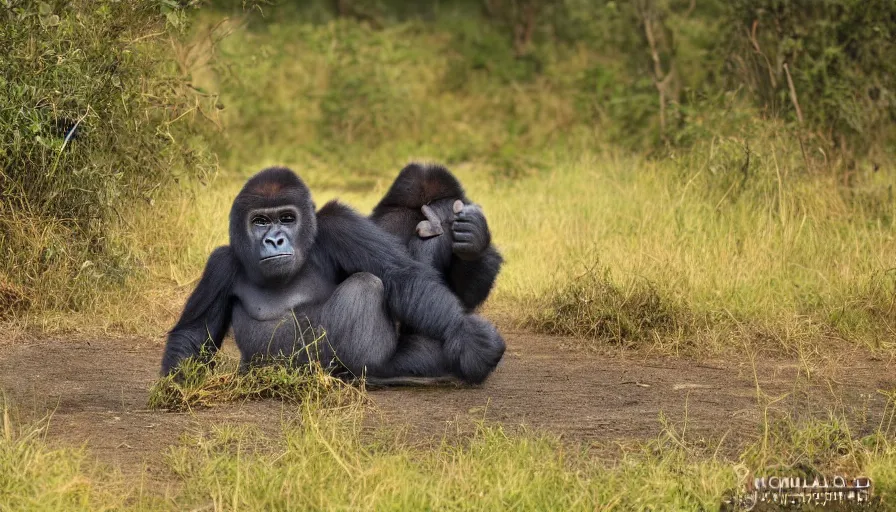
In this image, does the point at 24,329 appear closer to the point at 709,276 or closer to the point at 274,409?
the point at 274,409

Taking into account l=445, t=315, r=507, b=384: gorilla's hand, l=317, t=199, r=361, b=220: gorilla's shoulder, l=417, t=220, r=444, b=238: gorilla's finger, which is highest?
l=317, t=199, r=361, b=220: gorilla's shoulder

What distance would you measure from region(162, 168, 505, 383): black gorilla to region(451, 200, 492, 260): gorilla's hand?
169 millimetres

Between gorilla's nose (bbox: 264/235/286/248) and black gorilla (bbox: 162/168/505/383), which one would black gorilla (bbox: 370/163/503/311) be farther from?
gorilla's nose (bbox: 264/235/286/248)

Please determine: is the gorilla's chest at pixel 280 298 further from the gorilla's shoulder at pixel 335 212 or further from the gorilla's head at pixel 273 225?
the gorilla's shoulder at pixel 335 212

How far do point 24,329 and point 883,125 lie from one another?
21.2 ft

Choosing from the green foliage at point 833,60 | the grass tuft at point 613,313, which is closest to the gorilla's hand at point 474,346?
the grass tuft at point 613,313

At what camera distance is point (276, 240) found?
445 cm

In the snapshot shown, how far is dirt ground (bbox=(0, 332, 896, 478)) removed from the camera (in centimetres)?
399

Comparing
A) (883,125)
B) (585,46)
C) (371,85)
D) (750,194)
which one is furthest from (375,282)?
(585,46)

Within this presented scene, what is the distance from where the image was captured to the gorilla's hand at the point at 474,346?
4.54 metres

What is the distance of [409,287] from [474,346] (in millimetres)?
373

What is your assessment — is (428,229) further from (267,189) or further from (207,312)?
(207,312)

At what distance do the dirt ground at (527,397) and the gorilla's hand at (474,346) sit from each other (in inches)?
5.1

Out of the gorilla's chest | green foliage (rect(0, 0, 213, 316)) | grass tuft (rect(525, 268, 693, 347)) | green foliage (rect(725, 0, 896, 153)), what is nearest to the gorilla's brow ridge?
the gorilla's chest
